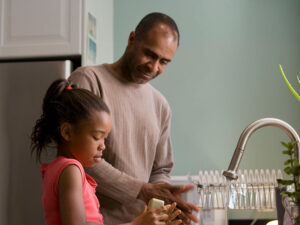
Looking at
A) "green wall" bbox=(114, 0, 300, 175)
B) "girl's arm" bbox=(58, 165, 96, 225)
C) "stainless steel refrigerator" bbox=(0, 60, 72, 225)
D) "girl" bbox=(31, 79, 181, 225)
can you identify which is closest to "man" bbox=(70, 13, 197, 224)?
"girl" bbox=(31, 79, 181, 225)

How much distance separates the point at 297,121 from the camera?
2.84m

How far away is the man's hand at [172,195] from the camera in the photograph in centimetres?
130

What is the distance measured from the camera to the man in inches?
55.7

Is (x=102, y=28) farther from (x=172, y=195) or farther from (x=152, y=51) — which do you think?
(x=172, y=195)

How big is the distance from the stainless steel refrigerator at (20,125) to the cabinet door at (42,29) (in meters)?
0.11

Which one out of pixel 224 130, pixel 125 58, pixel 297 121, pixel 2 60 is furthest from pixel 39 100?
pixel 297 121

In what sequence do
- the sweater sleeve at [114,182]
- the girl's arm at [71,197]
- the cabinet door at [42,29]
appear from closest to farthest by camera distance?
the girl's arm at [71,197] → the sweater sleeve at [114,182] → the cabinet door at [42,29]

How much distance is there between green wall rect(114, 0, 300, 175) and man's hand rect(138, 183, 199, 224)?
4.93 feet

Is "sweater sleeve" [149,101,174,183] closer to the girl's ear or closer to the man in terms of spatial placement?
the man

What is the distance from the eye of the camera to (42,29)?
2363 millimetres

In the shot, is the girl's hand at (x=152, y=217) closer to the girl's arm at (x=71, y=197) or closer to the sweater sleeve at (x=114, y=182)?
the girl's arm at (x=71, y=197)

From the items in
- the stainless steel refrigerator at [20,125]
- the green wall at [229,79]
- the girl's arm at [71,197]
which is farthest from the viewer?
the green wall at [229,79]

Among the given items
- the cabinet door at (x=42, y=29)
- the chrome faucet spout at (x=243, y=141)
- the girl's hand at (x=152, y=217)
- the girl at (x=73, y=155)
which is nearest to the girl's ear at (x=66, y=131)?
the girl at (x=73, y=155)

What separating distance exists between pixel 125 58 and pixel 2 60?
1053 mm
